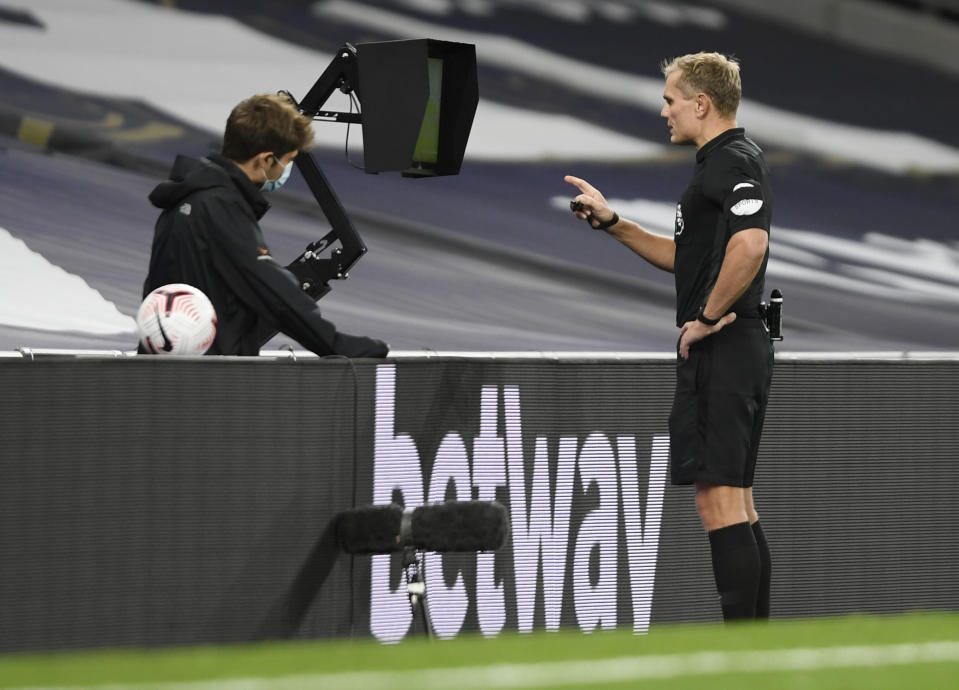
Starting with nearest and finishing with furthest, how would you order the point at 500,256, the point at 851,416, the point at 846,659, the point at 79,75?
the point at 846,659
the point at 851,416
the point at 500,256
the point at 79,75

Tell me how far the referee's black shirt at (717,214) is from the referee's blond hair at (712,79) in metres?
0.08

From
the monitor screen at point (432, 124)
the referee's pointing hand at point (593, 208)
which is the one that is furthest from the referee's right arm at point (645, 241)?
the monitor screen at point (432, 124)

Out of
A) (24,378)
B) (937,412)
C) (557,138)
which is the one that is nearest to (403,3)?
(557,138)

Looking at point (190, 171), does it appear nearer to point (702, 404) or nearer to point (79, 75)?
point (702, 404)

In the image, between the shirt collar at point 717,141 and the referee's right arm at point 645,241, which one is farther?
the referee's right arm at point 645,241

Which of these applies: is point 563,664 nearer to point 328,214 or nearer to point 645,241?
point 645,241

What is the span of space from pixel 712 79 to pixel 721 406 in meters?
0.85

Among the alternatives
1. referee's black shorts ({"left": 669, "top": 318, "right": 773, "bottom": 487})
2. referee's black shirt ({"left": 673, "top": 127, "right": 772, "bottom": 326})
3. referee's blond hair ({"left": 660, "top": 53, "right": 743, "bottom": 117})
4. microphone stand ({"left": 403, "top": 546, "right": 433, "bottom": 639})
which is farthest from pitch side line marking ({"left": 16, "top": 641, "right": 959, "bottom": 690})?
referee's blond hair ({"left": 660, "top": 53, "right": 743, "bottom": 117})

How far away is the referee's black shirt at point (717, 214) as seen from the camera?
3799mm

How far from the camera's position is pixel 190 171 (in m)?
4.00

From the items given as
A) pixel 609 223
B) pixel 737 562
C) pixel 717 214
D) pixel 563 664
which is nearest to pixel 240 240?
pixel 609 223

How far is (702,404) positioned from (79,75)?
28.0 ft

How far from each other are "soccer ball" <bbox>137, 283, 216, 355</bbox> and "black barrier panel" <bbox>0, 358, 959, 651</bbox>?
0.42 ft

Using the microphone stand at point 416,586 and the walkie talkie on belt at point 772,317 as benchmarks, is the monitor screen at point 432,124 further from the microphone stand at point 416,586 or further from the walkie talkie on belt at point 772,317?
the microphone stand at point 416,586
